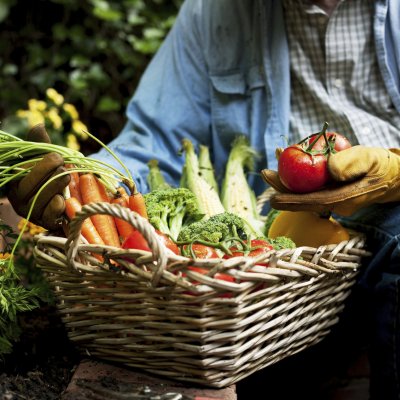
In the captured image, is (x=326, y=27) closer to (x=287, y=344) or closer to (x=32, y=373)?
(x=287, y=344)

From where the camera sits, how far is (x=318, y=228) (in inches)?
68.6

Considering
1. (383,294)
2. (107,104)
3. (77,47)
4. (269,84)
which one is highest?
(269,84)

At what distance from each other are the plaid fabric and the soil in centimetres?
105

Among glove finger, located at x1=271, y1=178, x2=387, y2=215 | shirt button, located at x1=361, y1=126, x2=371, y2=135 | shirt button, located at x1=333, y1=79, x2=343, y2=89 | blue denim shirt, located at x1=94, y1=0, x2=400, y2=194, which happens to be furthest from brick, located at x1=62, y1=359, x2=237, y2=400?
shirt button, located at x1=333, y1=79, x2=343, y2=89

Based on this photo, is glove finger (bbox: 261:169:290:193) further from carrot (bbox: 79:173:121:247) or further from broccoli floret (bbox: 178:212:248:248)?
carrot (bbox: 79:173:121:247)

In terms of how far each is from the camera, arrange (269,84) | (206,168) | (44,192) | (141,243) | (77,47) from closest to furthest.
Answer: (141,243)
(44,192)
(206,168)
(269,84)
(77,47)

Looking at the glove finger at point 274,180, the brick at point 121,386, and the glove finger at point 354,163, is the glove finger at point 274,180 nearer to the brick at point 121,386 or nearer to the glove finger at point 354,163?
the glove finger at point 354,163

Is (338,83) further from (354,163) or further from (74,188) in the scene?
(74,188)

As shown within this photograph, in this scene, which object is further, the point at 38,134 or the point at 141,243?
the point at 38,134

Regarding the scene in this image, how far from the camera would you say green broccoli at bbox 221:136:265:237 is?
2.03 m

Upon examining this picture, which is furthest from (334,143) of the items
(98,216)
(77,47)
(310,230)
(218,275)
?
(77,47)

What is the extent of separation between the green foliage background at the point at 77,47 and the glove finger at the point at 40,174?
213 cm

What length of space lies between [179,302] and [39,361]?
530 millimetres

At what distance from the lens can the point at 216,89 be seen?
7.76 ft
